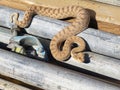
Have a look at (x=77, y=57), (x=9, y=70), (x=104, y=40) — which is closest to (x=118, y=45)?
(x=104, y=40)

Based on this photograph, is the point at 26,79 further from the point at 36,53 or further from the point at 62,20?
the point at 62,20

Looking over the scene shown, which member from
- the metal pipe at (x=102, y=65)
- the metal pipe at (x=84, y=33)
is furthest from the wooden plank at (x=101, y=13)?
the metal pipe at (x=102, y=65)

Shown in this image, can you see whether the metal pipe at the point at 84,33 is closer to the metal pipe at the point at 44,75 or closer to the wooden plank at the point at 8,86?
the metal pipe at the point at 44,75

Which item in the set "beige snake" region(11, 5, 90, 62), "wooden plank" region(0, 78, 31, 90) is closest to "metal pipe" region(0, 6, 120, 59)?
"beige snake" region(11, 5, 90, 62)

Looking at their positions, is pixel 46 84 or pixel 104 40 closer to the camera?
pixel 46 84

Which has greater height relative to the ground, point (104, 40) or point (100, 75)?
point (104, 40)

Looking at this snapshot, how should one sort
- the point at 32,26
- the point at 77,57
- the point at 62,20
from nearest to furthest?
the point at 77,57, the point at 32,26, the point at 62,20
